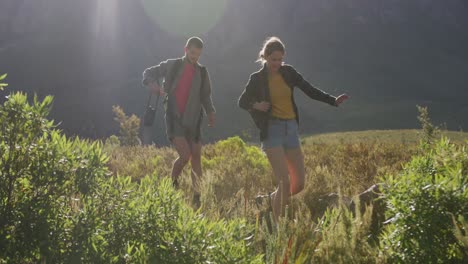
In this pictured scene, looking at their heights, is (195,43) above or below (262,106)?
above

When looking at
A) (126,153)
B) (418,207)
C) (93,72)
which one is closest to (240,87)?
(93,72)

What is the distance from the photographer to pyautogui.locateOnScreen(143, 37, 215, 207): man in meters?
6.02

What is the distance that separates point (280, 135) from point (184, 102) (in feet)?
6.08

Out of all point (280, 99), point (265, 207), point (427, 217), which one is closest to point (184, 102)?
point (280, 99)

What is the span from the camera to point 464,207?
2242 mm

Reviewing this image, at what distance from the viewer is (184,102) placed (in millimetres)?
6094

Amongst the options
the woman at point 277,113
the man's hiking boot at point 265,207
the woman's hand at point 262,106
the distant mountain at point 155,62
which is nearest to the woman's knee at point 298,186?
the woman at point 277,113

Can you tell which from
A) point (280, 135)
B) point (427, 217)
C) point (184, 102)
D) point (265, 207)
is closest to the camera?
point (427, 217)

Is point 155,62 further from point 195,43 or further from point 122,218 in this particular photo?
point 122,218

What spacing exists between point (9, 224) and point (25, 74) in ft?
574

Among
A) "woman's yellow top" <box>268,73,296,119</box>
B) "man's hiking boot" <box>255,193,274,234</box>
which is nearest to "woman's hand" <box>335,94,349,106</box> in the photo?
"woman's yellow top" <box>268,73,296,119</box>

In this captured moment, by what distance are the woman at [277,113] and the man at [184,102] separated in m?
1.34

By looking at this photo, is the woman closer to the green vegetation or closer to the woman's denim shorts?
the woman's denim shorts

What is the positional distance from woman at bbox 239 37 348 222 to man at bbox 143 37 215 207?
134 cm
